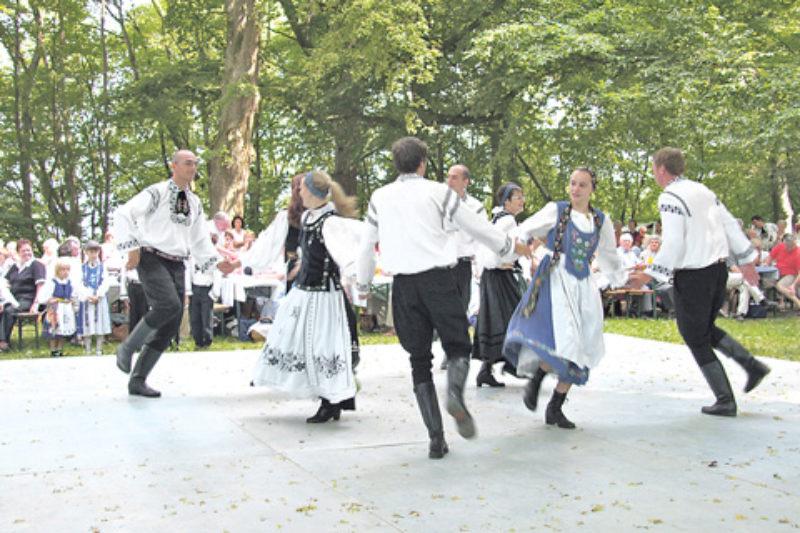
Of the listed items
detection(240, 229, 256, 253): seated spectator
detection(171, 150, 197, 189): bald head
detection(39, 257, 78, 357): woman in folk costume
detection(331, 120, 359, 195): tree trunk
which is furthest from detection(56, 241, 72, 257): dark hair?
detection(331, 120, 359, 195): tree trunk

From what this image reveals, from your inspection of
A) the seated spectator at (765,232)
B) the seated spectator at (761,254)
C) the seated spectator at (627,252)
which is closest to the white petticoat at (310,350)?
the seated spectator at (627,252)

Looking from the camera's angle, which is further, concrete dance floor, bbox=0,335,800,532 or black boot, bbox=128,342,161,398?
black boot, bbox=128,342,161,398

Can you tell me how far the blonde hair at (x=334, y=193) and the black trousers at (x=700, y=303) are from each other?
7.87ft

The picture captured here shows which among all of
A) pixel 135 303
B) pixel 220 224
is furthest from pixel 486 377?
pixel 220 224

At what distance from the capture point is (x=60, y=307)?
12.4m

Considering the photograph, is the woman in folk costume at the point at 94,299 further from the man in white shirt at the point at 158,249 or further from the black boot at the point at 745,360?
the black boot at the point at 745,360

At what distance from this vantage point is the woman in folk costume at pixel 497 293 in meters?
7.87

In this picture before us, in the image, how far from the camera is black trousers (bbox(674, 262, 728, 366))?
6480mm

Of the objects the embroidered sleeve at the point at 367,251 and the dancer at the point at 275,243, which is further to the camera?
the dancer at the point at 275,243

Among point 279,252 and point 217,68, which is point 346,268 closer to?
point 279,252

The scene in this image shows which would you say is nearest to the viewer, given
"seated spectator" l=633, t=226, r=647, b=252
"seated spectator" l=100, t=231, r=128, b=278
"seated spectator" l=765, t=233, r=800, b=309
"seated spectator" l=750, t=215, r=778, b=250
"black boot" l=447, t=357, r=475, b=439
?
"black boot" l=447, t=357, r=475, b=439

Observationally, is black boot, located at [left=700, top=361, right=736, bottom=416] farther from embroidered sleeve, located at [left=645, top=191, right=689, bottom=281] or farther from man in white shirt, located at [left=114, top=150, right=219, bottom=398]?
man in white shirt, located at [left=114, top=150, right=219, bottom=398]

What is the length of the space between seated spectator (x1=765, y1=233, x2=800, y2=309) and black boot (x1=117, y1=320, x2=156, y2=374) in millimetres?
13491

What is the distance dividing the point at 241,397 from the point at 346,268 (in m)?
1.97
